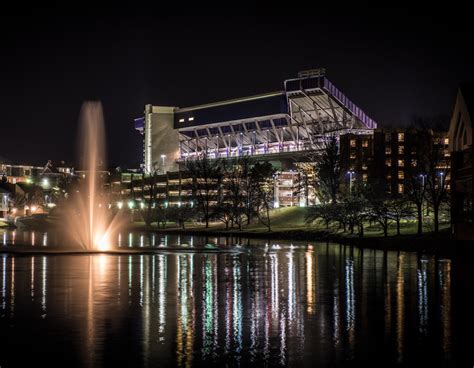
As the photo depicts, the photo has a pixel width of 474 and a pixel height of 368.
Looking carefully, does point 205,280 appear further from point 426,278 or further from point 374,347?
point 374,347

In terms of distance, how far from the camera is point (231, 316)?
2183 centimetres

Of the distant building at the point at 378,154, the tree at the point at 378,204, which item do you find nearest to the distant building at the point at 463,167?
the tree at the point at 378,204

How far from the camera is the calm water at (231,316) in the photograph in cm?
1631

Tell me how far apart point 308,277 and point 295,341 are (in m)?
17.3

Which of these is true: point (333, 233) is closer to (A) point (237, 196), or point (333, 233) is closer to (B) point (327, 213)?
(B) point (327, 213)

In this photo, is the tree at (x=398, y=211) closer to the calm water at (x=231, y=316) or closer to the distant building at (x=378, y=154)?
the calm water at (x=231, y=316)

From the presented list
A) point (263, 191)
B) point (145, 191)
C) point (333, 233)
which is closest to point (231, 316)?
point (333, 233)

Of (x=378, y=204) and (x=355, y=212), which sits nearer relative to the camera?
(x=378, y=204)

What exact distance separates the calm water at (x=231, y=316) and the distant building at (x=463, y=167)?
21.3m

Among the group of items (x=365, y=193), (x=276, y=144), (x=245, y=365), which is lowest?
(x=245, y=365)

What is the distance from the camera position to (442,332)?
19.5 meters

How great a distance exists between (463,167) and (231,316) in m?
46.1

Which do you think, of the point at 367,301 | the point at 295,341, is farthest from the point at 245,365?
the point at 367,301

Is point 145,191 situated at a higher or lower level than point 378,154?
lower
